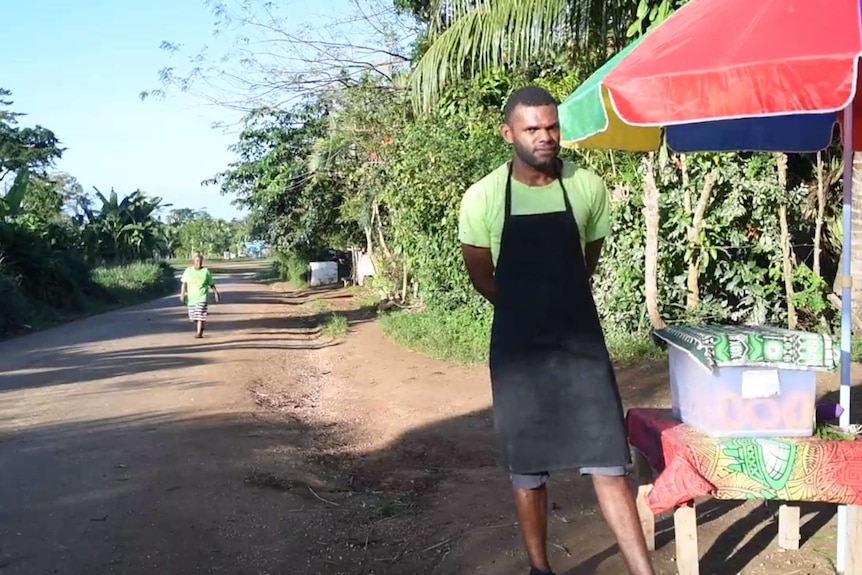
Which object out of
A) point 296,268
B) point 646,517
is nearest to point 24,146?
point 296,268

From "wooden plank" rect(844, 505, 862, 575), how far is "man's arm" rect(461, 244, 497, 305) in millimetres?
1731

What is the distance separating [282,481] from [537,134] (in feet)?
12.8

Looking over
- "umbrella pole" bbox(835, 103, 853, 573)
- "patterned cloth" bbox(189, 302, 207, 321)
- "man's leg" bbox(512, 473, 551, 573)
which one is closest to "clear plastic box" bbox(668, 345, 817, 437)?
"umbrella pole" bbox(835, 103, 853, 573)

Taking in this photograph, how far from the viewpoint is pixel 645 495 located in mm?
4000

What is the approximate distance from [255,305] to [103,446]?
2075 centimetres

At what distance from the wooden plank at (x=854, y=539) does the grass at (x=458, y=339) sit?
20.9 ft

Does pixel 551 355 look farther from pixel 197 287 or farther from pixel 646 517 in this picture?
pixel 197 287

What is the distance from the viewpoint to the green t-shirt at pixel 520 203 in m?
3.23

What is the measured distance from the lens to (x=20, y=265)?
2302 cm

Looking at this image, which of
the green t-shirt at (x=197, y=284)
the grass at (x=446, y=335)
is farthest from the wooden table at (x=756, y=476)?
the green t-shirt at (x=197, y=284)

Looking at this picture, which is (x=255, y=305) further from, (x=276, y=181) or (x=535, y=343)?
(x=535, y=343)

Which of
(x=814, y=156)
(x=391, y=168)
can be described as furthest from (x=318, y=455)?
(x=391, y=168)

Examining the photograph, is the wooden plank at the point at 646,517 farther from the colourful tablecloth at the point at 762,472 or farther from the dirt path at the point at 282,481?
the colourful tablecloth at the point at 762,472

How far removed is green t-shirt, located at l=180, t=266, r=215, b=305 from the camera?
664 inches
